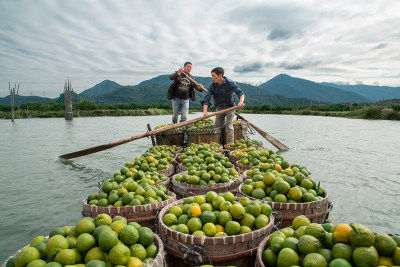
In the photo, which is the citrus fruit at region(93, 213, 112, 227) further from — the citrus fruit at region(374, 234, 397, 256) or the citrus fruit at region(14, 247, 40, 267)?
the citrus fruit at region(374, 234, 397, 256)

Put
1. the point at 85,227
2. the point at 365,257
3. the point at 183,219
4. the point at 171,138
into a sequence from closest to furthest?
the point at 365,257 < the point at 85,227 < the point at 183,219 < the point at 171,138

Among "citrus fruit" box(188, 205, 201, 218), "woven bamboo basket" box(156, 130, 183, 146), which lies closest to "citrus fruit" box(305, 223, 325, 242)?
"citrus fruit" box(188, 205, 201, 218)

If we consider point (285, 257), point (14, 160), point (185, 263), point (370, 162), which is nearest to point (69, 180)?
point (14, 160)

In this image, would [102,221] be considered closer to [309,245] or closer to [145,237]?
[145,237]

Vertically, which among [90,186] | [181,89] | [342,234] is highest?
[181,89]

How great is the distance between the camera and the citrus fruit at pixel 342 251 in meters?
2.02

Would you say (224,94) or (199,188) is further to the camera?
(224,94)

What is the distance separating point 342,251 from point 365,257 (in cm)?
16

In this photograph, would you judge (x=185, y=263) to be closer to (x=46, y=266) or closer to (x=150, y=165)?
(x=46, y=266)

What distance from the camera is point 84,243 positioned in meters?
2.29

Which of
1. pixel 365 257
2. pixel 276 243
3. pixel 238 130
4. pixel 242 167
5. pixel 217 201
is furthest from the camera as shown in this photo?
pixel 238 130

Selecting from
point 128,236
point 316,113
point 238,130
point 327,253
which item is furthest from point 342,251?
point 316,113

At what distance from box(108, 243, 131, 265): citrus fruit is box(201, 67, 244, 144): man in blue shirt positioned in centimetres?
628

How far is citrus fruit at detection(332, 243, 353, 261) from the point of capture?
2.02 metres
